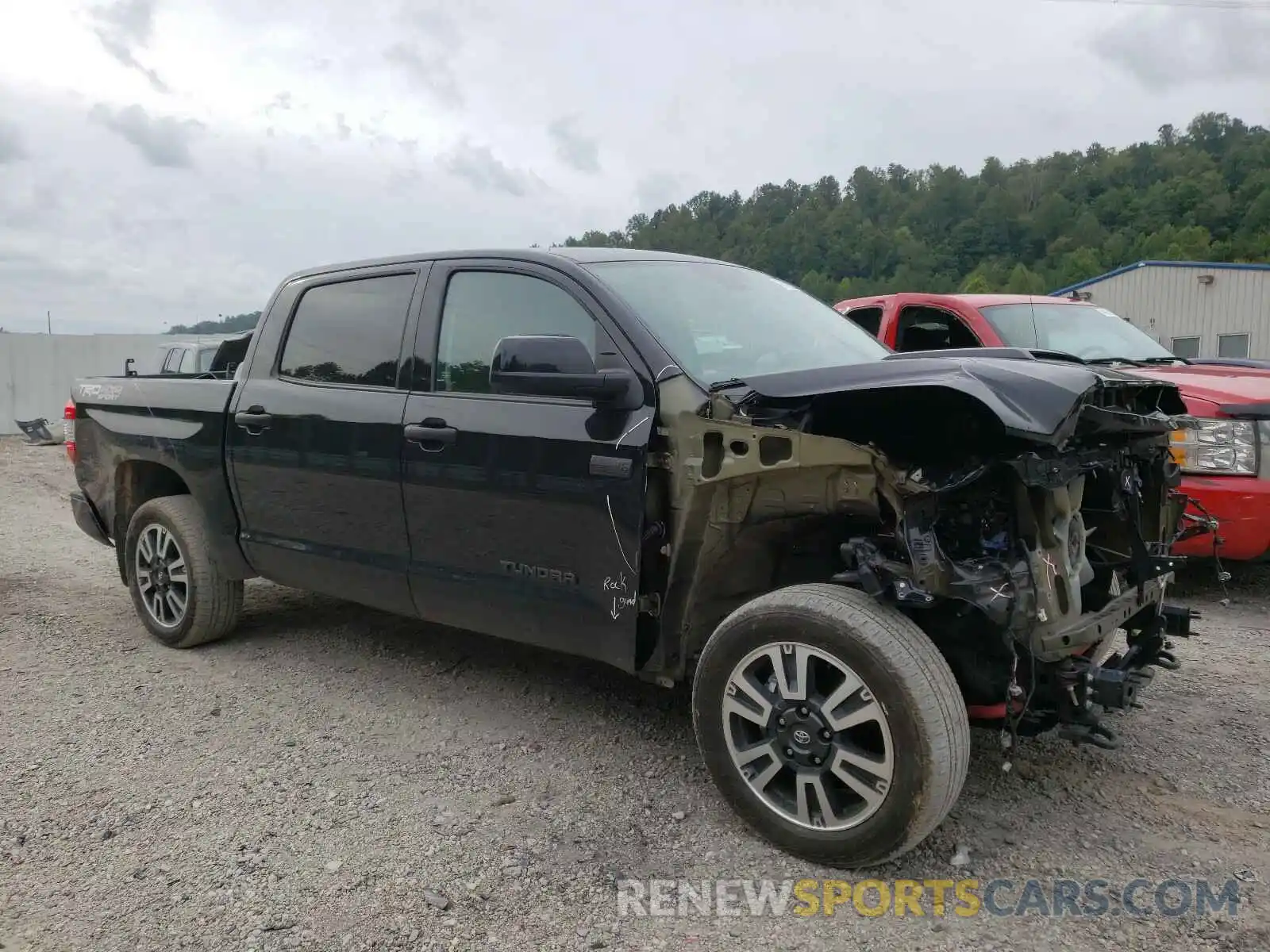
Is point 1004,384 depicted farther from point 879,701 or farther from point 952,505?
point 879,701

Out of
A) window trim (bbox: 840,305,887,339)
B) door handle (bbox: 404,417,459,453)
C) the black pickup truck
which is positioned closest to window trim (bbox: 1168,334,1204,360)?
window trim (bbox: 840,305,887,339)

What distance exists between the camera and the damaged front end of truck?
2.71 meters

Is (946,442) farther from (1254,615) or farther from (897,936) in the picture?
(1254,615)

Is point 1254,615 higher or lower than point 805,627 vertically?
lower

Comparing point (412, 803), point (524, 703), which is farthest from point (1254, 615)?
point (412, 803)

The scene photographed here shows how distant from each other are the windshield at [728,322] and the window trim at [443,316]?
0.11 m

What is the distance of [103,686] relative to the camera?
4.59 meters

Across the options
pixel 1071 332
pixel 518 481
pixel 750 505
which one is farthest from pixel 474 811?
pixel 1071 332

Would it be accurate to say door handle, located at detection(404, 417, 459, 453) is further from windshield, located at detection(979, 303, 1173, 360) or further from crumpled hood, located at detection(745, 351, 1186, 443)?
windshield, located at detection(979, 303, 1173, 360)

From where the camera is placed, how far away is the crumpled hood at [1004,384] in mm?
2580

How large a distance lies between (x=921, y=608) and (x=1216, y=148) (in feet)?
250

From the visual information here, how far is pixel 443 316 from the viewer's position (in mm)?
3914

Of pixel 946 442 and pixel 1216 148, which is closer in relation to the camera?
pixel 946 442

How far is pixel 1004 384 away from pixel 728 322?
1.21 metres
